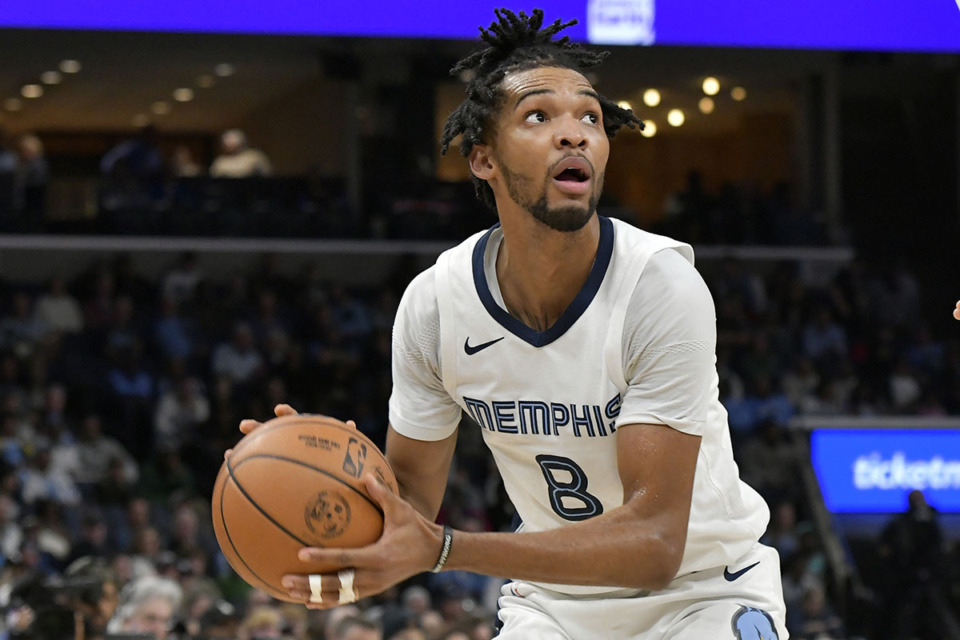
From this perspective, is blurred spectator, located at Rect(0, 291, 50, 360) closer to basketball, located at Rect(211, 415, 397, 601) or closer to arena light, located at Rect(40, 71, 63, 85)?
arena light, located at Rect(40, 71, 63, 85)

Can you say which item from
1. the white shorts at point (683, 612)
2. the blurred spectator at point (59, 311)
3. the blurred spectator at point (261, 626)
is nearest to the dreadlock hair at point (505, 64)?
the white shorts at point (683, 612)

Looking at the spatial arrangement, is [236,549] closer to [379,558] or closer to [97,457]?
[379,558]

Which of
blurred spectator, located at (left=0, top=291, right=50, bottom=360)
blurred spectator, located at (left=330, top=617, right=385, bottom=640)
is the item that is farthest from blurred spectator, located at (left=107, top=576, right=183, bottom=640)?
blurred spectator, located at (left=0, top=291, right=50, bottom=360)

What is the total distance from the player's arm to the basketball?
45 cm

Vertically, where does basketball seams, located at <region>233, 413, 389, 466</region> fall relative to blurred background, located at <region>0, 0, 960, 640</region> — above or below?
above

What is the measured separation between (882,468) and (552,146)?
33.4 ft

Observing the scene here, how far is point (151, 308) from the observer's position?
45.9 feet

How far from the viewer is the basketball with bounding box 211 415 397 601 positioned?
2.64 meters

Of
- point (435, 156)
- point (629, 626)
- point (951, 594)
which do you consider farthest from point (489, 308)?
point (435, 156)

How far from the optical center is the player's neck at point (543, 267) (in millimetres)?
3156

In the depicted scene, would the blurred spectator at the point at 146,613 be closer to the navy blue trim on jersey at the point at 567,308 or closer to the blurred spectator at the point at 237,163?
the navy blue trim on jersey at the point at 567,308

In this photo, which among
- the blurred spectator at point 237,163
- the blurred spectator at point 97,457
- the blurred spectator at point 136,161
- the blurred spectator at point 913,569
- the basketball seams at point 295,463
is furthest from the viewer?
the blurred spectator at point 237,163

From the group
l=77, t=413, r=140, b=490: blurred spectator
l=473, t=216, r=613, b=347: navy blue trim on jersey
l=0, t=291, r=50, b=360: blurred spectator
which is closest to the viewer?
l=473, t=216, r=613, b=347: navy blue trim on jersey

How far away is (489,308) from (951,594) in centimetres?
946
